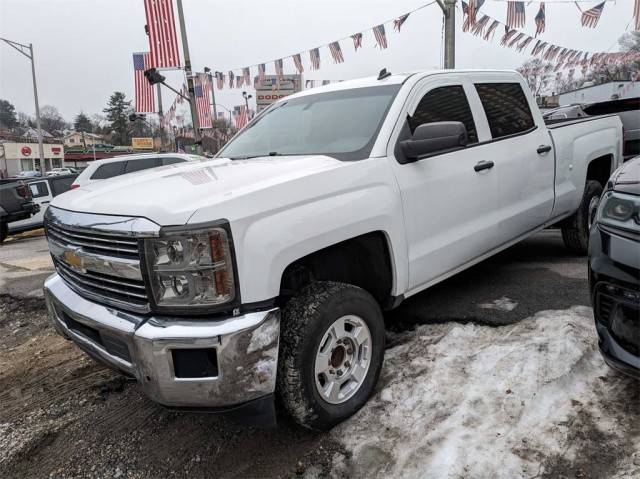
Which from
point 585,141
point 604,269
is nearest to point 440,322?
point 604,269

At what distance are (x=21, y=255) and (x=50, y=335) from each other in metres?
5.46

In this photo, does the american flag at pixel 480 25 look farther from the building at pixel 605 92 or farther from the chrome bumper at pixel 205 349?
the chrome bumper at pixel 205 349

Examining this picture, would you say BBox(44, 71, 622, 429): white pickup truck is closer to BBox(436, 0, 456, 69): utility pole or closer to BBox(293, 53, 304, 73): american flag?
BBox(436, 0, 456, 69): utility pole

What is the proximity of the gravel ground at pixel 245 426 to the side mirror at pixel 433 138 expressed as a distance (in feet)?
4.23

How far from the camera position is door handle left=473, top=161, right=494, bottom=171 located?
346 centimetres

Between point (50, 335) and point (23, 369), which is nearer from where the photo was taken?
point (23, 369)

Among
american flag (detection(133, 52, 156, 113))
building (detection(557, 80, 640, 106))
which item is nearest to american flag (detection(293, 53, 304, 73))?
american flag (detection(133, 52, 156, 113))

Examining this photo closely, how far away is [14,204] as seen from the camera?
36.1ft

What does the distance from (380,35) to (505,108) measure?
10.5 m

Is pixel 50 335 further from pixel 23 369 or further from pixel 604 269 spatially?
pixel 604 269

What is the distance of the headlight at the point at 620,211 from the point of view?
2.20 metres

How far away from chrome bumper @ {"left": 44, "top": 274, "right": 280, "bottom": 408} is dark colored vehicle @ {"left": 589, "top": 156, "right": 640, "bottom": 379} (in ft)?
4.97

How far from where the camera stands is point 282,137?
3.57 meters

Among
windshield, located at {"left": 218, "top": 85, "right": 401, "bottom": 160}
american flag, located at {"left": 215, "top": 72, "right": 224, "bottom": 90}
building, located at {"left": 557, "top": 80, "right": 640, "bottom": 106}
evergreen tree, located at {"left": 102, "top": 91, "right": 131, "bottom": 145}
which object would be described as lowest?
windshield, located at {"left": 218, "top": 85, "right": 401, "bottom": 160}
